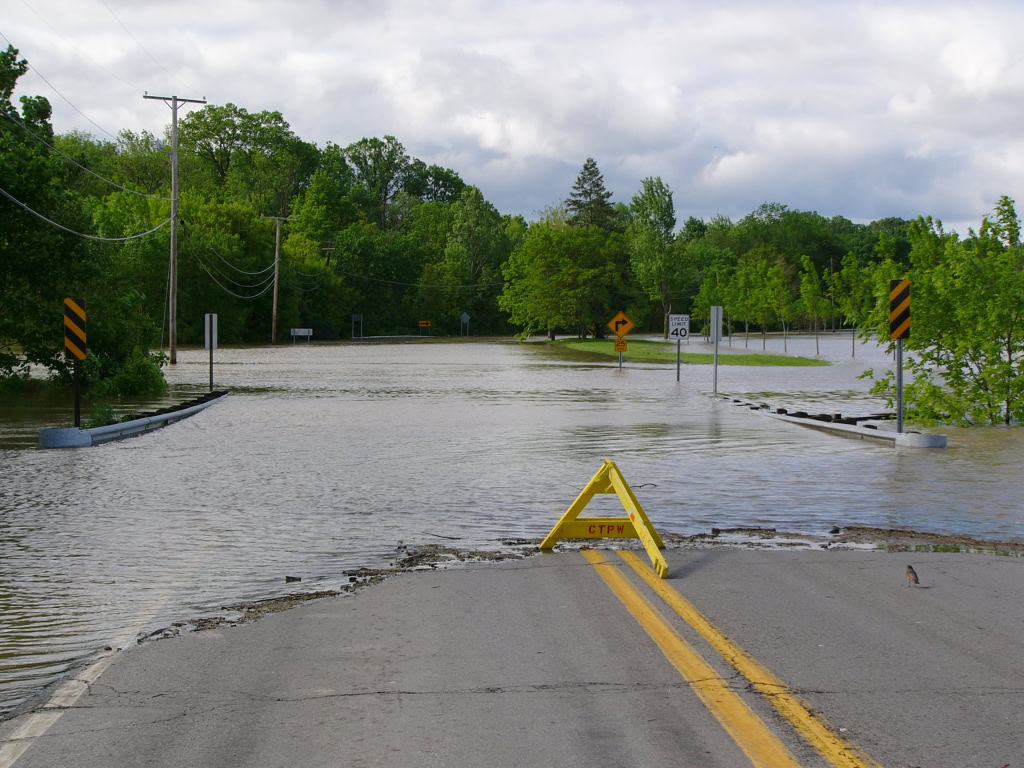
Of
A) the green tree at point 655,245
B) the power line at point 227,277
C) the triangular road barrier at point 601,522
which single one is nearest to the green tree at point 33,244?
the triangular road barrier at point 601,522

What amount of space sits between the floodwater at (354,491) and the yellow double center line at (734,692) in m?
2.71

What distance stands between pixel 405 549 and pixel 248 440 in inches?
396

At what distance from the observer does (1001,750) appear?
14.7 feet

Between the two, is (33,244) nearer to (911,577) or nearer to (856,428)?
(856,428)

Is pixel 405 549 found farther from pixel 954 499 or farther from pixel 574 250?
pixel 574 250

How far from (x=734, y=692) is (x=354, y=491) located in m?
8.26

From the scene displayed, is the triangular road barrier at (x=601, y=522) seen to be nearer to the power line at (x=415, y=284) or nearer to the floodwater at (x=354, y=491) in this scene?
the floodwater at (x=354, y=491)

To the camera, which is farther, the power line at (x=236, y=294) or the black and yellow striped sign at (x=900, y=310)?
the power line at (x=236, y=294)

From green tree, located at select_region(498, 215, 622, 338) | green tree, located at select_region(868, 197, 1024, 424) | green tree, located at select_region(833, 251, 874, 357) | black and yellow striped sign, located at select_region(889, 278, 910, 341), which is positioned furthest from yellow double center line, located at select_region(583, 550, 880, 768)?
green tree, located at select_region(498, 215, 622, 338)

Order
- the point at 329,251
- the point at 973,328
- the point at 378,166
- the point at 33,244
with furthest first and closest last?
the point at 378,166
the point at 329,251
the point at 33,244
the point at 973,328

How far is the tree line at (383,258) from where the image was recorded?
73.8 feet

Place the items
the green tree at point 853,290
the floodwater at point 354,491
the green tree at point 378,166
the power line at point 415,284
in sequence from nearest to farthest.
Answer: the floodwater at point 354,491 < the green tree at point 853,290 < the power line at point 415,284 < the green tree at point 378,166

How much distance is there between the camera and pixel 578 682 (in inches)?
213

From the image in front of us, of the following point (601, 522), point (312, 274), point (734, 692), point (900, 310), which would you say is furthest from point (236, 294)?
point (734, 692)
